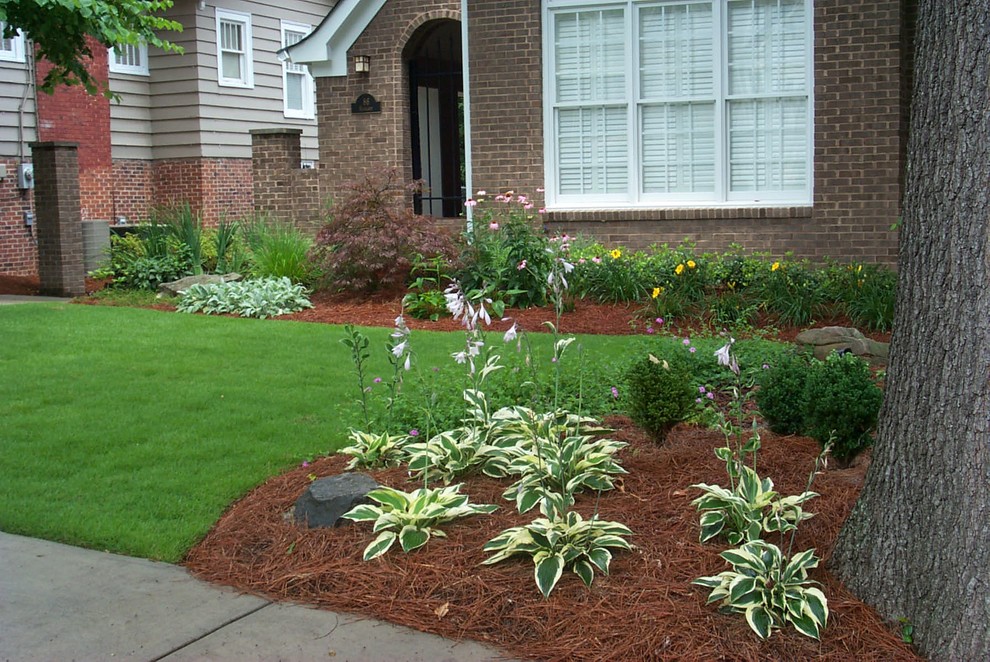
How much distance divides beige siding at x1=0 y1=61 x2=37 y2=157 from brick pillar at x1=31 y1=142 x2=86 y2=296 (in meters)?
3.65

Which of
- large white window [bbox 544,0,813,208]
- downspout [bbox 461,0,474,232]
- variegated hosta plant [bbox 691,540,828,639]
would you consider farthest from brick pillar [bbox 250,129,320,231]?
variegated hosta plant [bbox 691,540,828,639]

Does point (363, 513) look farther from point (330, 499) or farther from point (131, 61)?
point (131, 61)

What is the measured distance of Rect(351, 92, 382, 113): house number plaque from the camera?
15.7m

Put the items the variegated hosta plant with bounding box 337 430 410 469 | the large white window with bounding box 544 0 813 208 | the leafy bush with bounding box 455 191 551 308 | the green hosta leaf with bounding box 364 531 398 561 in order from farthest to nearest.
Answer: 1. the large white window with bounding box 544 0 813 208
2. the leafy bush with bounding box 455 191 551 308
3. the variegated hosta plant with bounding box 337 430 410 469
4. the green hosta leaf with bounding box 364 531 398 561

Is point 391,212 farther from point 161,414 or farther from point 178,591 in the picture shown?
point 178,591

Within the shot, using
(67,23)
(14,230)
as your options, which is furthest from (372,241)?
(14,230)

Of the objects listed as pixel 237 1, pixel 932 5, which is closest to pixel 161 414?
pixel 932 5

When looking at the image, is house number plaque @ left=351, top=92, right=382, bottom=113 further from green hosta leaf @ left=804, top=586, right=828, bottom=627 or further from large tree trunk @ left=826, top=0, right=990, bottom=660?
green hosta leaf @ left=804, top=586, right=828, bottom=627

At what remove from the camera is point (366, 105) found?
15766 millimetres

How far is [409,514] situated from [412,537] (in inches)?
6.1

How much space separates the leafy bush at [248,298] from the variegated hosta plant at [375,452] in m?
6.46

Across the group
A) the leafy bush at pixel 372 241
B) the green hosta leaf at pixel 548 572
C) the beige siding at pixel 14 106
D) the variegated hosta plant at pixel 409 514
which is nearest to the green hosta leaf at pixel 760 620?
the green hosta leaf at pixel 548 572

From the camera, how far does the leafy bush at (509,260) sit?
11.9 metres

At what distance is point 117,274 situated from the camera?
15.0 metres
